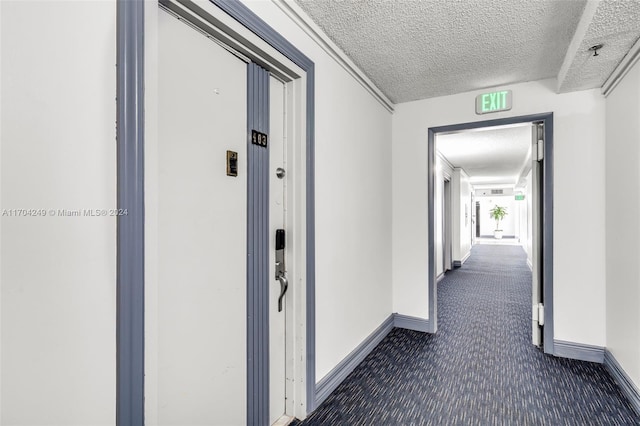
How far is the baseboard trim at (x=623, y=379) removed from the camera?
186cm

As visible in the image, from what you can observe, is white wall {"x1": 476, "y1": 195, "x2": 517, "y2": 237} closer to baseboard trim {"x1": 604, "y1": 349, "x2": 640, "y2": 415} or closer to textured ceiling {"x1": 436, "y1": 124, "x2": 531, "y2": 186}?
textured ceiling {"x1": 436, "y1": 124, "x2": 531, "y2": 186}

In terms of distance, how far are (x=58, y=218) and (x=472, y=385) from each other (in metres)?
2.36

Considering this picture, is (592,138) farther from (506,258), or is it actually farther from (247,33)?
(506,258)

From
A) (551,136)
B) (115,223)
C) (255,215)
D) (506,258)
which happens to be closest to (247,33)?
(255,215)

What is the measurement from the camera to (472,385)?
2121 millimetres

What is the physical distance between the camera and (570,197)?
2539mm

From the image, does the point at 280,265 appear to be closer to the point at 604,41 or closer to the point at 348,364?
the point at 348,364

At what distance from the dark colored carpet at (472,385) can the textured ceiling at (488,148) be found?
207 cm

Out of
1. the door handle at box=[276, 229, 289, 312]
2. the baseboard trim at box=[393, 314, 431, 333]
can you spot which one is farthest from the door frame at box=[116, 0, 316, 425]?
the baseboard trim at box=[393, 314, 431, 333]

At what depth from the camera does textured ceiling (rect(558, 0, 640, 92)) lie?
4.85 feet

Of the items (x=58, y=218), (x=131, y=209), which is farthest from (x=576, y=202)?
(x=58, y=218)

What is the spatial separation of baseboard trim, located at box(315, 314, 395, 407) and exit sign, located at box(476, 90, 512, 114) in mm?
2050

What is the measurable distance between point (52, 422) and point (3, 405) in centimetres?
13

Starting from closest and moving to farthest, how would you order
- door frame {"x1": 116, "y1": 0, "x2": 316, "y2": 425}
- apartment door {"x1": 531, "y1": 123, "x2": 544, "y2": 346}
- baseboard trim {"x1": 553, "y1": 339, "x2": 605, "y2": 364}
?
1. door frame {"x1": 116, "y1": 0, "x2": 316, "y2": 425}
2. baseboard trim {"x1": 553, "y1": 339, "x2": 605, "y2": 364}
3. apartment door {"x1": 531, "y1": 123, "x2": 544, "y2": 346}
